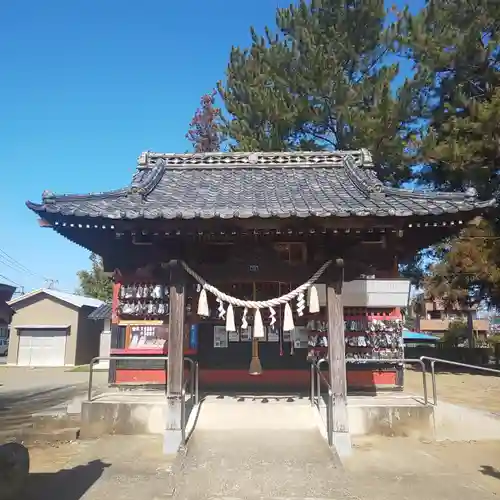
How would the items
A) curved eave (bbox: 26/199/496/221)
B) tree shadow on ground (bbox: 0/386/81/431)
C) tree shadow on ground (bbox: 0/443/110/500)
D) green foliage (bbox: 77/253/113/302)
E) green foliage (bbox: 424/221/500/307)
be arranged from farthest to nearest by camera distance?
green foliage (bbox: 77/253/113/302) < green foliage (bbox: 424/221/500/307) < tree shadow on ground (bbox: 0/386/81/431) < curved eave (bbox: 26/199/496/221) < tree shadow on ground (bbox: 0/443/110/500)

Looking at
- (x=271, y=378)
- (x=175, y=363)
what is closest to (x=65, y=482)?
(x=175, y=363)

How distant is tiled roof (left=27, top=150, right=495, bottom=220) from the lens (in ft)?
20.5

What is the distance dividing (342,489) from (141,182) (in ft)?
20.5

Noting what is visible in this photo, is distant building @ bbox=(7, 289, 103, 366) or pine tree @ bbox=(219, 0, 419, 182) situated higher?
pine tree @ bbox=(219, 0, 419, 182)

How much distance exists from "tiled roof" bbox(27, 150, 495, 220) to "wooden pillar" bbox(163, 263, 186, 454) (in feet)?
4.17

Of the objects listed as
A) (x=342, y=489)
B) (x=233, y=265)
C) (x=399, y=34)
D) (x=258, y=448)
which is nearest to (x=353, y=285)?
(x=233, y=265)

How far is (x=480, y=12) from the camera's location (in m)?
15.9

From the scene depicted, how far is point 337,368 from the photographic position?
6.60m

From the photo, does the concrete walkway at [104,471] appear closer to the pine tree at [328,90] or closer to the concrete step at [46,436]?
the concrete step at [46,436]

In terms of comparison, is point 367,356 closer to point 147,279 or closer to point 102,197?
point 147,279

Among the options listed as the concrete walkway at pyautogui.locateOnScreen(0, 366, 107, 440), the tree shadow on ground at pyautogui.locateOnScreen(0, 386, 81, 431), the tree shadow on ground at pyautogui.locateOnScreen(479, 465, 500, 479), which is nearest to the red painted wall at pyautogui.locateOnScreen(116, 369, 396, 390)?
the concrete walkway at pyautogui.locateOnScreen(0, 366, 107, 440)

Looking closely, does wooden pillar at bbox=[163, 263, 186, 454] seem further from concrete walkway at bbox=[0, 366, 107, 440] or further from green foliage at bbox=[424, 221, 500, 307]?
green foliage at bbox=[424, 221, 500, 307]

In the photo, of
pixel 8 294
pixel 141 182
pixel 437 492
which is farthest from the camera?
pixel 141 182

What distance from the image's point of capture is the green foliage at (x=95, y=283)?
1575 inches
